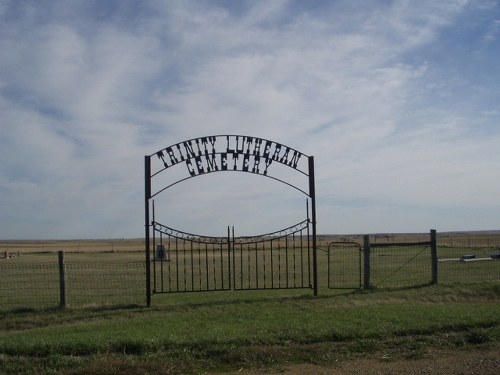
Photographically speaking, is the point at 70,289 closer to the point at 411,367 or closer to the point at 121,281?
the point at 121,281

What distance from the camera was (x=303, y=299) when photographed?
13070mm

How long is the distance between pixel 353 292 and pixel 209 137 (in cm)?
527

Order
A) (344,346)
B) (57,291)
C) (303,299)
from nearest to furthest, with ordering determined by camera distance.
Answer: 1. (344,346)
2. (303,299)
3. (57,291)

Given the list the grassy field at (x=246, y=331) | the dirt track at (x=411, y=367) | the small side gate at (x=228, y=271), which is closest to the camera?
the dirt track at (x=411, y=367)

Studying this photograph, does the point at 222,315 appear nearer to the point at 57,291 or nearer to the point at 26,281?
the point at 57,291

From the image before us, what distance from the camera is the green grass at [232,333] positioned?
779 centimetres

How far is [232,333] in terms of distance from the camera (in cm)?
902

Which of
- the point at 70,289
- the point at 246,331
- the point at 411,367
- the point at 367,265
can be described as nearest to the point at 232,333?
the point at 246,331

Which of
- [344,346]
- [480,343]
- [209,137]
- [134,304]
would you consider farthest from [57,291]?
[480,343]

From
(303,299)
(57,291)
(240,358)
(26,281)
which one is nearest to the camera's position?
(240,358)

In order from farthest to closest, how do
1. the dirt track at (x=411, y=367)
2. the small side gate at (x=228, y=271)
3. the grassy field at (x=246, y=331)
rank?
the small side gate at (x=228, y=271) < the grassy field at (x=246, y=331) < the dirt track at (x=411, y=367)

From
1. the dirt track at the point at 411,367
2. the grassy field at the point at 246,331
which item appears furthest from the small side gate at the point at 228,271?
the dirt track at the point at 411,367

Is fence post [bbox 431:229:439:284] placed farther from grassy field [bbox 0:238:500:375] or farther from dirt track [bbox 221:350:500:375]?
dirt track [bbox 221:350:500:375]

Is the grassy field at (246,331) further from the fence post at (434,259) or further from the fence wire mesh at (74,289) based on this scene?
the fence post at (434,259)
